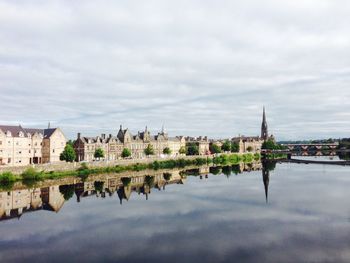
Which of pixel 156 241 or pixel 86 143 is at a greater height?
pixel 86 143

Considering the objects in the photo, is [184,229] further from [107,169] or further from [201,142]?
[201,142]

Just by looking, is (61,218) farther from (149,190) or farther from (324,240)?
(324,240)

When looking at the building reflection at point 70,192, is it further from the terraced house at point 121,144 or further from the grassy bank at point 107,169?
the terraced house at point 121,144

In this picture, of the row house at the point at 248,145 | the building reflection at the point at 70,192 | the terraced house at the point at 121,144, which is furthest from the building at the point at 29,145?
the row house at the point at 248,145

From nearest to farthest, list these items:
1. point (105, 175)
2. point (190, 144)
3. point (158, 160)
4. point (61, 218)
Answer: point (61, 218) → point (105, 175) → point (158, 160) → point (190, 144)

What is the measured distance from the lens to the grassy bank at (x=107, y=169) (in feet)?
180

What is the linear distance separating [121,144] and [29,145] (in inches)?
1235

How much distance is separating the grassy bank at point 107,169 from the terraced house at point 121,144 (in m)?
16.0

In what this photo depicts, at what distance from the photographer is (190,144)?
5591 inches

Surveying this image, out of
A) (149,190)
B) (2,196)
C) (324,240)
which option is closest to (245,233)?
(324,240)

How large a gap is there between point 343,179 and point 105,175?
147ft

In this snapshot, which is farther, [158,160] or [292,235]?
[158,160]

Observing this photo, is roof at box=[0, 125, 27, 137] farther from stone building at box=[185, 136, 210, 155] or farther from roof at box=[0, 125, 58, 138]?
stone building at box=[185, 136, 210, 155]

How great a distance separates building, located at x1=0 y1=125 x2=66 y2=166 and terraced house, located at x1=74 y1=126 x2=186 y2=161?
9094mm
